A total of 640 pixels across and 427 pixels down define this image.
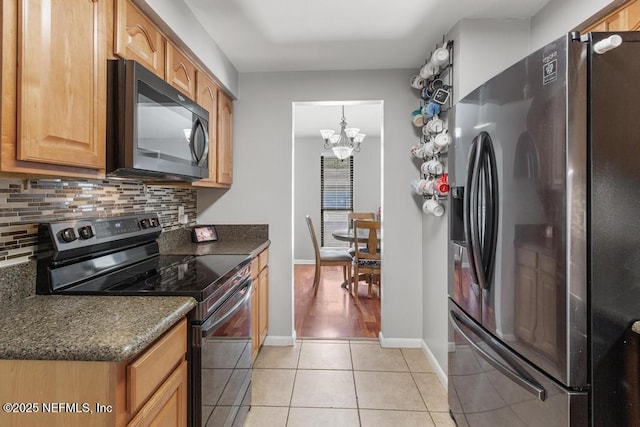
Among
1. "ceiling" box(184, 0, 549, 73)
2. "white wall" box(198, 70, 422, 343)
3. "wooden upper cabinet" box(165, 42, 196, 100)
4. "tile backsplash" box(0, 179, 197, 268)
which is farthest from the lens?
"white wall" box(198, 70, 422, 343)

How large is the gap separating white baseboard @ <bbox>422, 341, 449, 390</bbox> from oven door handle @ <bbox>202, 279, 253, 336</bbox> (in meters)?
1.37

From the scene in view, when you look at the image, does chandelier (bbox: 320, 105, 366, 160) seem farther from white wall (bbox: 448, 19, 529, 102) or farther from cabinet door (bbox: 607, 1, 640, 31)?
cabinet door (bbox: 607, 1, 640, 31)

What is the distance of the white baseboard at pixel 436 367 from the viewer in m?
2.19

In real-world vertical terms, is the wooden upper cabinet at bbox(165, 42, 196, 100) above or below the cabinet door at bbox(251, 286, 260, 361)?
above

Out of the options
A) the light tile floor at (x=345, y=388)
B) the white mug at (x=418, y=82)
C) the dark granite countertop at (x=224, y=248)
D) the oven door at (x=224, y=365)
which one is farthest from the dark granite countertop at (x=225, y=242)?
the white mug at (x=418, y=82)

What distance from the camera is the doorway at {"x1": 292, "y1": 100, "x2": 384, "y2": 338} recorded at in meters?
3.26

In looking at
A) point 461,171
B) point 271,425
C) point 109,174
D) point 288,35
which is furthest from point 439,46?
point 271,425

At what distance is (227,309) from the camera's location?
5.01 ft

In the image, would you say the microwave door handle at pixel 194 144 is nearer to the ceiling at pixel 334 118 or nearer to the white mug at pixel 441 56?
the white mug at pixel 441 56

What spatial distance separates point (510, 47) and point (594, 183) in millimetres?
1398

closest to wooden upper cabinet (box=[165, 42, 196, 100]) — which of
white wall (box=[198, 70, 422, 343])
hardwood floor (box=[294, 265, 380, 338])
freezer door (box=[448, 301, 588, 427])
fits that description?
white wall (box=[198, 70, 422, 343])

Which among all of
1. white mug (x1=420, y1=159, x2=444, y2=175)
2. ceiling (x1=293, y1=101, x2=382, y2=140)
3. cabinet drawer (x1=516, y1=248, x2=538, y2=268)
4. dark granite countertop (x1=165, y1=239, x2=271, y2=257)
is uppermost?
ceiling (x1=293, y1=101, x2=382, y2=140)

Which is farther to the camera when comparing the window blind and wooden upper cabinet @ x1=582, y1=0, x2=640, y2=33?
the window blind

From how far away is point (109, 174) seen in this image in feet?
4.21
